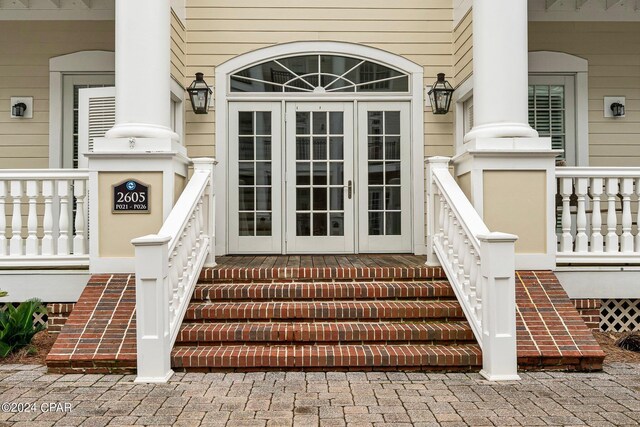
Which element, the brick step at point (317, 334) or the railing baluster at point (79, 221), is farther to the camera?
the railing baluster at point (79, 221)

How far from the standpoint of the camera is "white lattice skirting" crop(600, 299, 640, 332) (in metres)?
5.37

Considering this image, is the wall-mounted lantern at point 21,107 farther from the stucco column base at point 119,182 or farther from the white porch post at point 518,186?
the white porch post at point 518,186

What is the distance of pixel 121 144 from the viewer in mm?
5020

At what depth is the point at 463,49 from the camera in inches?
260

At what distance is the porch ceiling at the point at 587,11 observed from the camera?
6.93 m

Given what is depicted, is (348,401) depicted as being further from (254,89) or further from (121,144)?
(254,89)

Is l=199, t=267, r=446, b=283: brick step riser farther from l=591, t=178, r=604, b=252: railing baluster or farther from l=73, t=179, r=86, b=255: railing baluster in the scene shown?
l=591, t=178, r=604, b=252: railing baluster

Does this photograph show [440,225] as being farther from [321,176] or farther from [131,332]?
[131,332]

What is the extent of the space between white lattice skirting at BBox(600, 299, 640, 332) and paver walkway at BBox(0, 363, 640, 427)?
3.68ft

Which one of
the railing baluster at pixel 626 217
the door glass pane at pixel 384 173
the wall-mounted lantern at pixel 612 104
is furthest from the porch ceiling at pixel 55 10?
the wall-mounted lantern at pixel 612 104

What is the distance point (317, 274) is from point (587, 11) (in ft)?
16.0

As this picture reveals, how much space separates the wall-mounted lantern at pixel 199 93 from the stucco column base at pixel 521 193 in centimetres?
333

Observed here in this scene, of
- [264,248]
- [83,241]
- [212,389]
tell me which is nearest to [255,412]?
[212,389]

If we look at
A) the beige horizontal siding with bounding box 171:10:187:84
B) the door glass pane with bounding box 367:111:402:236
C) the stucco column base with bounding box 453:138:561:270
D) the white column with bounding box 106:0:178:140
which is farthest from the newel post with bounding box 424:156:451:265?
the beige horizontal siding with bounding box 171:10:187:84
